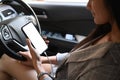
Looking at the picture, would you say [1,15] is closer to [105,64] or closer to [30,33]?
[30,33]

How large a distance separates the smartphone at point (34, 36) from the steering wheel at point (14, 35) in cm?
3

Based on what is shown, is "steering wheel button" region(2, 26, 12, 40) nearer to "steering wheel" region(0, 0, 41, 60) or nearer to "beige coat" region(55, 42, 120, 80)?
"steering wheel" region(0, 0, 41, 60)

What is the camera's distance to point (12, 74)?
1.44 m

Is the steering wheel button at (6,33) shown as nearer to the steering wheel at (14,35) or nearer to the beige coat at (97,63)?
the steering wheel at (14,35)

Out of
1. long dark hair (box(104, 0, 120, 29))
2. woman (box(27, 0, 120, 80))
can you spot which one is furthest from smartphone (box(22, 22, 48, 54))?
long dark hair (box(104, 0, 120, 29))

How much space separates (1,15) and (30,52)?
0.39 m

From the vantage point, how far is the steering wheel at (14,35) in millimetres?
1308

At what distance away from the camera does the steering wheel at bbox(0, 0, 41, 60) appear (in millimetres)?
1308

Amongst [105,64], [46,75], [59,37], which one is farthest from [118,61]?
[59,37]

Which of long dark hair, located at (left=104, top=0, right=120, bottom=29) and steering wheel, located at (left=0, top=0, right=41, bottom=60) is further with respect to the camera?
steering wheel, located at (left=0, top=0, right=41, bottom=60)

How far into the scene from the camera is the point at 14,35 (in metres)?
1.46

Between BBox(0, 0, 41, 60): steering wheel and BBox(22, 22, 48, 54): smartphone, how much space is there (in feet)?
0.11

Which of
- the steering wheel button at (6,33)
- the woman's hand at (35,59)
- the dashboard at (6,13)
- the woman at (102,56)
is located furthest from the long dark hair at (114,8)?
the dashboard at (6,13)

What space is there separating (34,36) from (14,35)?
0.11 metres
